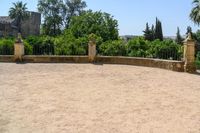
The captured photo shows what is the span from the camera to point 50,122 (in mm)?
8078

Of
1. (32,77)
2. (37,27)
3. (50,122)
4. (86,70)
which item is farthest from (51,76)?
(37,27)

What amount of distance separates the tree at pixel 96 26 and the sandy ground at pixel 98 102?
24141 millimetres

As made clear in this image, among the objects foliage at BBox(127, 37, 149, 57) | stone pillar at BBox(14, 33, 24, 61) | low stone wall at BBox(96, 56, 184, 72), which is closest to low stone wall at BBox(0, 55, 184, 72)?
low stone wall at BBox(96, 56, 184, 72)

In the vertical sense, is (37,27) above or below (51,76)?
above

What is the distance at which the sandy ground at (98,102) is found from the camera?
7.88 m

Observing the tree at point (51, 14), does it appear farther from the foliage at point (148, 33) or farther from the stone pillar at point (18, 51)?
the stone pillar at point (18, 51)

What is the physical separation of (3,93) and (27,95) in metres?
0.83

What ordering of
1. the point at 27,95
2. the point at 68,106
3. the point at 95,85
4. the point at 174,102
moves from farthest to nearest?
the point at 95,85, the point at 27,95, the point at 174,102, the point at 68,106

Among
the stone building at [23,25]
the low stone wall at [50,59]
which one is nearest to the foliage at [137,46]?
the low stone wall at [50,59]

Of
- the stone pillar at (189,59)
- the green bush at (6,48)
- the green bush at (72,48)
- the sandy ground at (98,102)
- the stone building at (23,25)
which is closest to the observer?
the sandy ground at (98,102)

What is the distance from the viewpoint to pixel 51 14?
204ft

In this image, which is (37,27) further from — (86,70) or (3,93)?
(3,93)

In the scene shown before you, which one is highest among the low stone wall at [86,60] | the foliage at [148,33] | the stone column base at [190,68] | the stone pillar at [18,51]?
the foliage at [148,33]

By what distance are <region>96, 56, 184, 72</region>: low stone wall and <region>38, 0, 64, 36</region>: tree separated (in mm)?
41853
